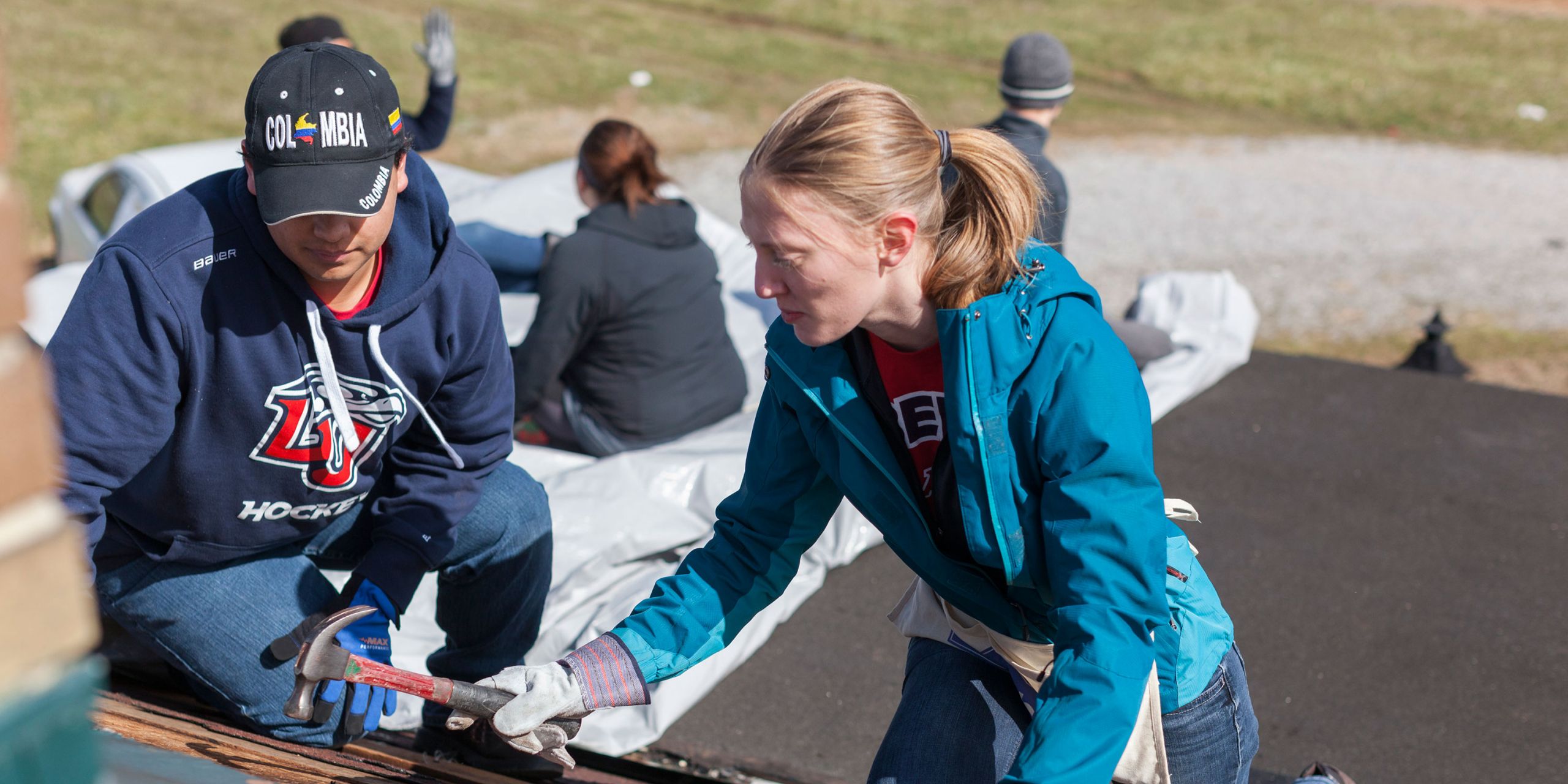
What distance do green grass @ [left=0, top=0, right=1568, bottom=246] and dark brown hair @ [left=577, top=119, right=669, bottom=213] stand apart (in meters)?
5.29

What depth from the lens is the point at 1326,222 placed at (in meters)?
8.03

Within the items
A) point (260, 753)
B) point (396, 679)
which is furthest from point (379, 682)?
point (260, 753)

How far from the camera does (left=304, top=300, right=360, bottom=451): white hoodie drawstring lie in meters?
2.00

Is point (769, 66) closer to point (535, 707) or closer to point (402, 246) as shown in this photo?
point (402, 246)

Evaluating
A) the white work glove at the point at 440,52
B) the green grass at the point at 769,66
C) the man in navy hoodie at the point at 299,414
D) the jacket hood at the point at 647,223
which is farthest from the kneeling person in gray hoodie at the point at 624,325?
the green grass at the point at 769,66

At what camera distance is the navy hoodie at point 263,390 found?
1851mm

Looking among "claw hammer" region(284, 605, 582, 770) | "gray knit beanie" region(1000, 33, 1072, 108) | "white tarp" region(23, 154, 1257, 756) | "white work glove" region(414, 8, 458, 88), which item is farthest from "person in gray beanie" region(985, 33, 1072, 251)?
"claw hammer" region(284, 605, 582, 770)

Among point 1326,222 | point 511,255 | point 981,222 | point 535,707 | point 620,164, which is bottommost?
point 1326,222

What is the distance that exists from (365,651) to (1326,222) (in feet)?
24.1

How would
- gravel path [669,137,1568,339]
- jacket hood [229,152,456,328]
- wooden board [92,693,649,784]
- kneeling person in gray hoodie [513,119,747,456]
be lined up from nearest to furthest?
wooden board [92,693,649,784] < jacket hood [229,152,456,328] < kneeling person in gray hoodie [513,119,747,456] < gravel path [669,137,1568,339]

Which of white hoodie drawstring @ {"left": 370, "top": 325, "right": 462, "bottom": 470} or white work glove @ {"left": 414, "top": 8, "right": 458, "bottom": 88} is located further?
white work glove @ {"left": 414, "top": 8, "right": 458, "bottom": 88}

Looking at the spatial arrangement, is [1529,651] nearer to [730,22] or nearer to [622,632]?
[622,632]

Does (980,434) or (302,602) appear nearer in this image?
(980,434)

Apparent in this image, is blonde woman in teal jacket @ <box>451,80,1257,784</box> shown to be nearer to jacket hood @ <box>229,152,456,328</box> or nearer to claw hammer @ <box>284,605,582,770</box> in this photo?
claw hammer @ <box>284,605,582,770</box>
